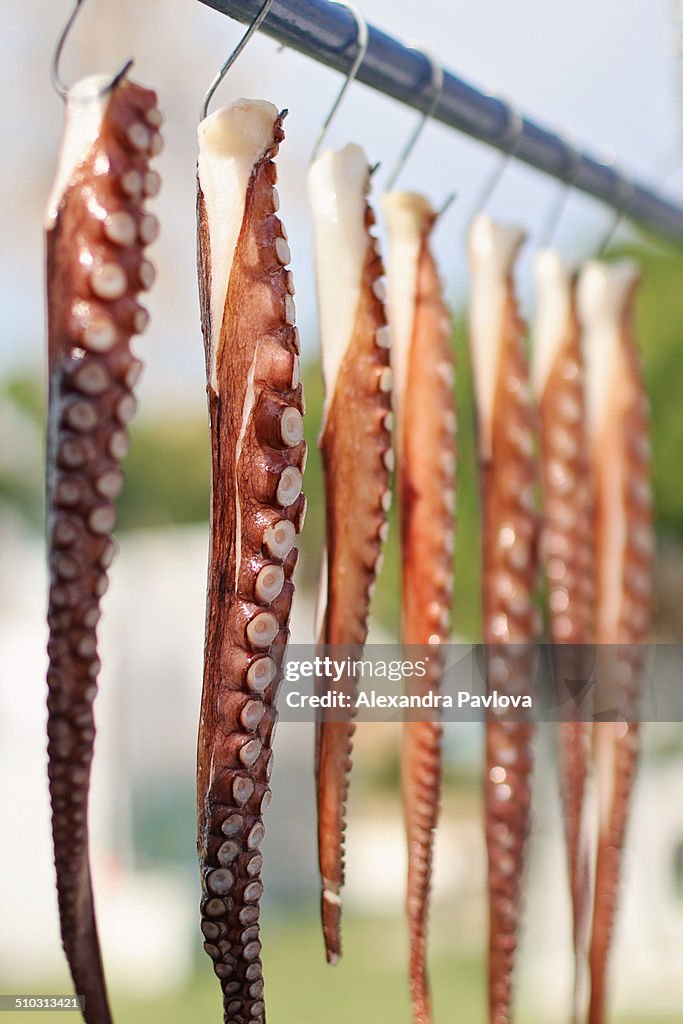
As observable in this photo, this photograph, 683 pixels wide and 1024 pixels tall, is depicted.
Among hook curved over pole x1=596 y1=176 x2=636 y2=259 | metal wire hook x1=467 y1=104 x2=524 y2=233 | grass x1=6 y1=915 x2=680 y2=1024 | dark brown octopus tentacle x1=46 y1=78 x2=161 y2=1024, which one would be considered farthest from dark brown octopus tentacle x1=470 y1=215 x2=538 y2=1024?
grass x1=6 y1=915 x2=680 y2=1024

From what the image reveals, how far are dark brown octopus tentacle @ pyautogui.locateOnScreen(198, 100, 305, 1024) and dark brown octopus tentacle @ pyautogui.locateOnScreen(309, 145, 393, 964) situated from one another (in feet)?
0.31

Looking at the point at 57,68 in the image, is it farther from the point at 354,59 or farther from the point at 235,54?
the point at 354,59

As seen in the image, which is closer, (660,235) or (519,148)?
(519,148)

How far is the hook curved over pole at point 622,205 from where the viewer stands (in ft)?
3.87

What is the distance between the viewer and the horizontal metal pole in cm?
74

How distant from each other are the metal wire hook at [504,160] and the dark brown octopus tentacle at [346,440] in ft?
0.85

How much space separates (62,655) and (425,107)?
0.56 metres

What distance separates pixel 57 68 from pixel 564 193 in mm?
609

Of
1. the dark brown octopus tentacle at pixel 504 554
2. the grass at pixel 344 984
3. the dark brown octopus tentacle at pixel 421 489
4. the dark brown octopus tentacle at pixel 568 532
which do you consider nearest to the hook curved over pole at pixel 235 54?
the dark brown octopus tentacle at pixel 421 489

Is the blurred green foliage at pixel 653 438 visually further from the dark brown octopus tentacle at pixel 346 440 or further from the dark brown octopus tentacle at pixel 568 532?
the dark brown octopus tentacle at pixel 346 440

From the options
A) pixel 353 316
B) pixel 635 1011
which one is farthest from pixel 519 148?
pixel 635 1011

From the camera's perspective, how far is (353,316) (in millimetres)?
743

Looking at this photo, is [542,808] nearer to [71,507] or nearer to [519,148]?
[519,148]

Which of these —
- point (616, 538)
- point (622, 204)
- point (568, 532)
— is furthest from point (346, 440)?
point (622, 204)
